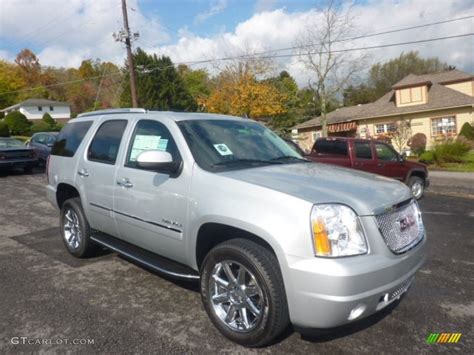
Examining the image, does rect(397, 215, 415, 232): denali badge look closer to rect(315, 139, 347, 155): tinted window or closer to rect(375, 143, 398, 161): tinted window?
rect(315, 139, 347, 155): tinted window

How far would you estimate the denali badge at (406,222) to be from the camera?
113 inches

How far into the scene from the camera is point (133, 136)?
4.02 m

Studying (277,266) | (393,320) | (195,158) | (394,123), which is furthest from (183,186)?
(394,123)

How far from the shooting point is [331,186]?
2.87 metres

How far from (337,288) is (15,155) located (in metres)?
14.7

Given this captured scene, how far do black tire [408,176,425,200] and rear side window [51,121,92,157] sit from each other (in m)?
8.43

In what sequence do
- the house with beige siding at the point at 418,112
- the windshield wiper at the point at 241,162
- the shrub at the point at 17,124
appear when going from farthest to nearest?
the shrub at the point at 17,124
the house with beige siding at the point at 418,112
the windshield wiper at the point at 241,162

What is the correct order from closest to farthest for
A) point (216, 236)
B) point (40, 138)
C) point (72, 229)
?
point (216, 236), point (72, 229), point (40, 138)

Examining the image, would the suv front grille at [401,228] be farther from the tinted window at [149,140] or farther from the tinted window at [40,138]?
the tinted window at [40,138]

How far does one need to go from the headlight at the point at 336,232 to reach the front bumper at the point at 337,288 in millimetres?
61

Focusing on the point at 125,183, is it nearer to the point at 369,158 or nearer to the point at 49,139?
the point at 369,158

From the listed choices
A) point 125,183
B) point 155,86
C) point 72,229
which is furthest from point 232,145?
point 155,86

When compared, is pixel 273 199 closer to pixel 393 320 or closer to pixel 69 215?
pixel 393 320

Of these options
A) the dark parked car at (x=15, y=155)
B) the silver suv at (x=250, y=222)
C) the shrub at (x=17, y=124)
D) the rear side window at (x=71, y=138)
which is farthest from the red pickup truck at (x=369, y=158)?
the shrub at (x=17, y=124)
